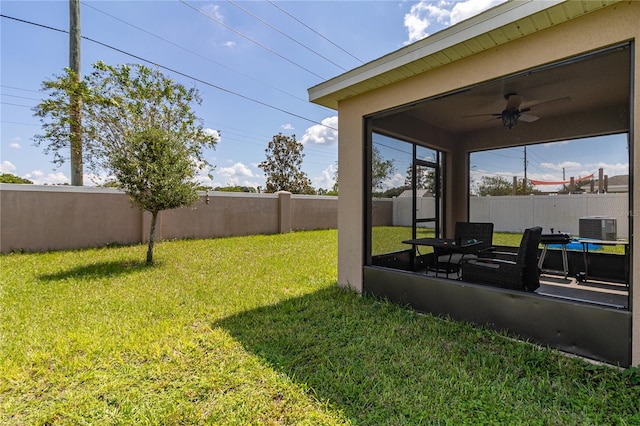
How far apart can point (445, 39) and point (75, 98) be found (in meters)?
12.2

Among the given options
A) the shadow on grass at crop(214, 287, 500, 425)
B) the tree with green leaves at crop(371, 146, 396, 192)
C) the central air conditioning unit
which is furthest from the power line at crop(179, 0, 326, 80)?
the central air conditioning unit

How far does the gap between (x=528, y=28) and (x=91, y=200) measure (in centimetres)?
1000

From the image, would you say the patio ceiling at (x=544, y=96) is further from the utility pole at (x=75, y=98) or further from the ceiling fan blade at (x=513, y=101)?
the utility pole at (x=75, y=98)

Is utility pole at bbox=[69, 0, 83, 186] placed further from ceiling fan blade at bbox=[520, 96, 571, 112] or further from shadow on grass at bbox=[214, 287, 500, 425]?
ceiling fan blade at bbox=[520, 96, 571, 112]

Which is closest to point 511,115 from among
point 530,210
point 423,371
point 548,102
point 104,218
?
point 548,102

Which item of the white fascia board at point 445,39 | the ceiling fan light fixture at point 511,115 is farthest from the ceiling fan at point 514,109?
the white fascia board at point 445,39

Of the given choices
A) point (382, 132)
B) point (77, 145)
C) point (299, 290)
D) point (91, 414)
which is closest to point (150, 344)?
point (91, 414)

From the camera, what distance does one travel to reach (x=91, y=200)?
842 cm

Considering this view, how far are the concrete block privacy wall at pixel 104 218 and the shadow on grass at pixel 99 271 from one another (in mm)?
1365

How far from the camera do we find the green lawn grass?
1.99 metres

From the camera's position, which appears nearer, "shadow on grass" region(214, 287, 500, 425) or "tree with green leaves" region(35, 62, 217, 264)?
"shadow on grass" region(214, 287, 500, 425)

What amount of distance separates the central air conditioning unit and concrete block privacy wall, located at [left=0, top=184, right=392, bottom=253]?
9.46 ft

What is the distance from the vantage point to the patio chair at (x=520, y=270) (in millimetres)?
3014

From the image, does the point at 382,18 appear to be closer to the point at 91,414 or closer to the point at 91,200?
the point at 91,414
